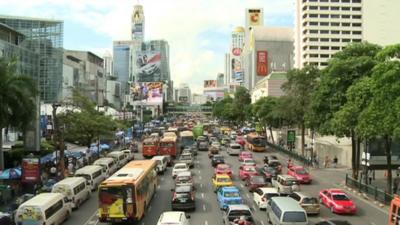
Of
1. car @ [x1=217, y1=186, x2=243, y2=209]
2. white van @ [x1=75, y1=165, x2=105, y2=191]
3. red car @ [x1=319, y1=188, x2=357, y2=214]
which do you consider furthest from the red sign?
red car @ [x1=319, y1=188, x2=357, y2=214]

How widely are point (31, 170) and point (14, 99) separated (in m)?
8.06

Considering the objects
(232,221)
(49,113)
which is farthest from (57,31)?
(232,221)

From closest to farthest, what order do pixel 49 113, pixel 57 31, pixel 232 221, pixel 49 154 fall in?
pixel 232 221 → pixel 49 154 → pixel 49 113 → pixel 57 31

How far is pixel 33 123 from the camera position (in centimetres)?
5003

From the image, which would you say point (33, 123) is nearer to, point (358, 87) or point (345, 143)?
point (358, 87)

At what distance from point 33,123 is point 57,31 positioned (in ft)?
226

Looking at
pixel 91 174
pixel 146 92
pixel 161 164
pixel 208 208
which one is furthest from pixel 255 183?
pixel 146 92

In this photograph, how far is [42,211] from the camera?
88.2 feet

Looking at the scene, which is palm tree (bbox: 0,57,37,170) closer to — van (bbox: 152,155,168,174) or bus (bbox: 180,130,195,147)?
van (bbox: 152,155,168,174)

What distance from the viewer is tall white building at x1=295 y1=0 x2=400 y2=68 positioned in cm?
15950

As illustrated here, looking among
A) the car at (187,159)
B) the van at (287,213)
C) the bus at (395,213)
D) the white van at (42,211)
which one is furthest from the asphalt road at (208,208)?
the car at (187,159)

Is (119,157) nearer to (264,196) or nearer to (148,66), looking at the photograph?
(264,196)

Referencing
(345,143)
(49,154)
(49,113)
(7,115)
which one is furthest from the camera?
(49,113)

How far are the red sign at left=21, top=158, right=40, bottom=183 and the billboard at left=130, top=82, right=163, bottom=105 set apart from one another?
9335 cm
